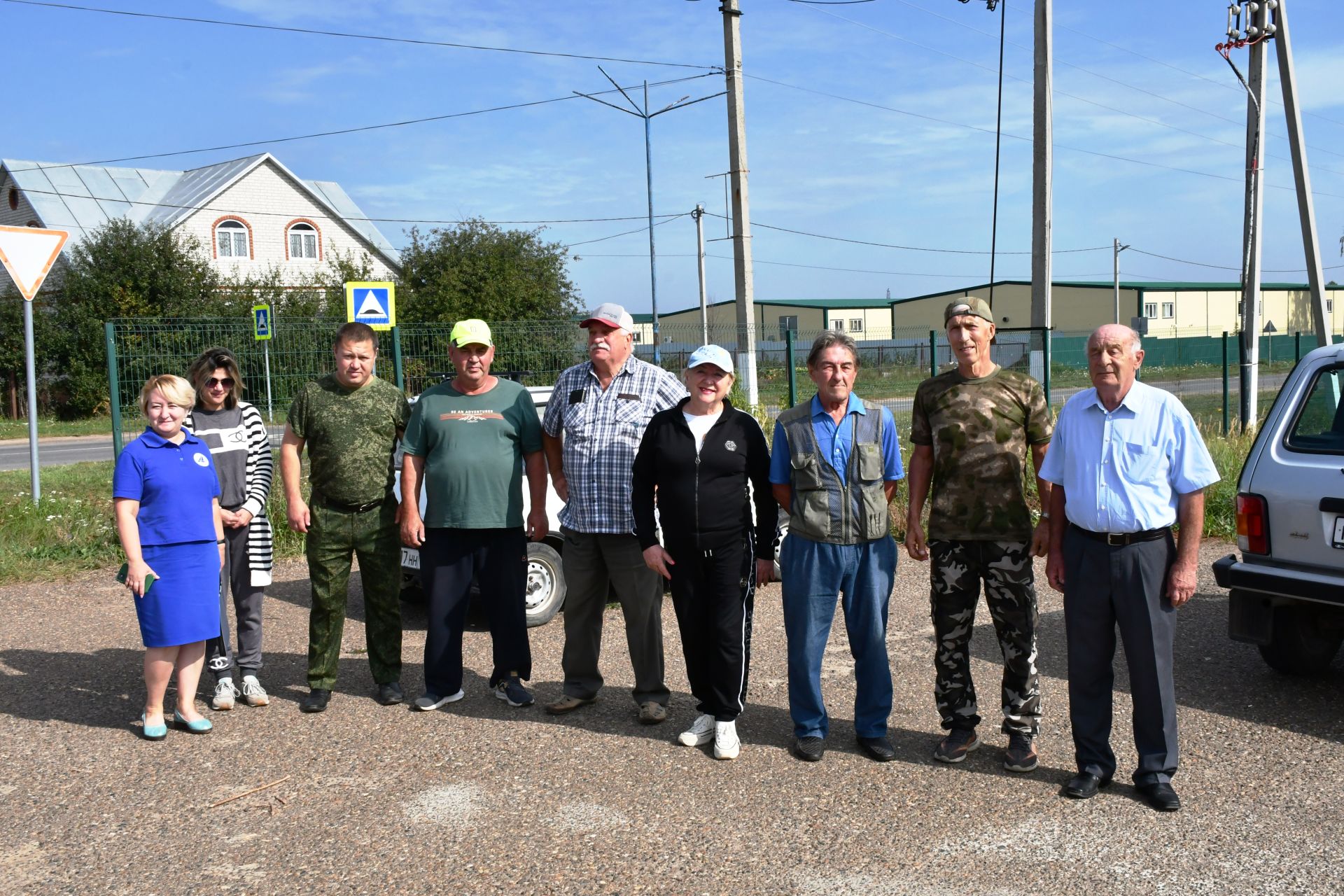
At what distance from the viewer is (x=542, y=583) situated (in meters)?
7.46

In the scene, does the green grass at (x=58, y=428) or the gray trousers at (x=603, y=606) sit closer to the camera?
the gray trousers at (x=603, y=606)

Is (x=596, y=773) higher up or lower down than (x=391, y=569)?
lower down

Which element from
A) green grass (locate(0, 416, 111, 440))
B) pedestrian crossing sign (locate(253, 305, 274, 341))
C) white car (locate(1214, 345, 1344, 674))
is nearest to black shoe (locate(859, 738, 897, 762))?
white car (locate(1214, 345, 1344, 674))

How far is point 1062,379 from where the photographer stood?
107 ft

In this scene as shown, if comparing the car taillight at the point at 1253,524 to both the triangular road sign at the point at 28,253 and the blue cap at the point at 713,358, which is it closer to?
the blue cap at the point at 713,358

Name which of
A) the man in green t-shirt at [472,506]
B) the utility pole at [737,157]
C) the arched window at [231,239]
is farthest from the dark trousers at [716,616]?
the arched window at [231,239]

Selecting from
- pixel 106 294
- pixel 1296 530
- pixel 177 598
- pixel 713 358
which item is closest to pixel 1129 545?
pixel 1296 530

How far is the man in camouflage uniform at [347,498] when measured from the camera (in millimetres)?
5602

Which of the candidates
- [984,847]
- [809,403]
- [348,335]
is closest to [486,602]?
[348,335]

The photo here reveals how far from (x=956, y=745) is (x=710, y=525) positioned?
1.37m

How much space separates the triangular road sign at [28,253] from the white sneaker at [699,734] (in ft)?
25.0

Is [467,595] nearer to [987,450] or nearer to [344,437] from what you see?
[344,437]

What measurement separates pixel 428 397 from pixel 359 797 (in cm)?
193

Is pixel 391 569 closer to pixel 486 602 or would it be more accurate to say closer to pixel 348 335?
pixel 486 602
